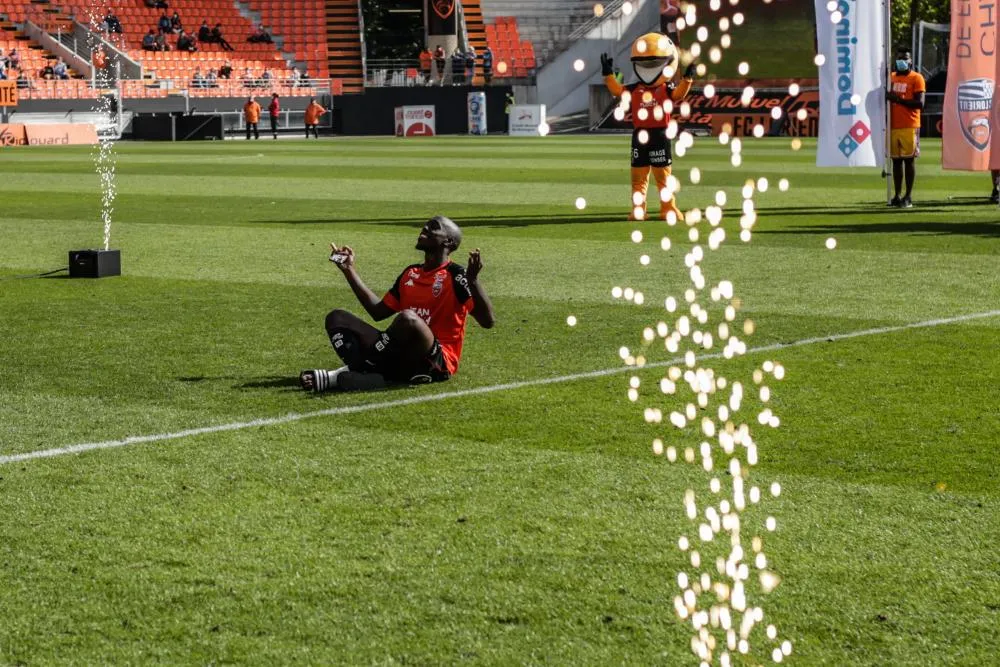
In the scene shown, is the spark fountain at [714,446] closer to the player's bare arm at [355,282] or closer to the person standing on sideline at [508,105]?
the player's bare arm at [355,282]

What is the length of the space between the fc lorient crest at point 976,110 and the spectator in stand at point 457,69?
44925mm

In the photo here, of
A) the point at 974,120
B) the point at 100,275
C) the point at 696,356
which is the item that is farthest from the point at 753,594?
the point at 974,120

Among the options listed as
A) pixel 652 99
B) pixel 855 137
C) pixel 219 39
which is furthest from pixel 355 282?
pixel 219 39

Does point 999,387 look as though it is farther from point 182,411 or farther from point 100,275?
point 100,275

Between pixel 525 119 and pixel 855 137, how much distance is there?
40442 mm

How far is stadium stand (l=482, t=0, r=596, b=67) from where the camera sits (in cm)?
7319

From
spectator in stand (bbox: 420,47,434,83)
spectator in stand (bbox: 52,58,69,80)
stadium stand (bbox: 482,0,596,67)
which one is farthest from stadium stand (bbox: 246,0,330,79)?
spectator in stand (bbox: 52,58,69,80)

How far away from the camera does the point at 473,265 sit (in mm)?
8875

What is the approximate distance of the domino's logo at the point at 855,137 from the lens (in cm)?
2188

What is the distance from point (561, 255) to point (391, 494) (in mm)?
10331

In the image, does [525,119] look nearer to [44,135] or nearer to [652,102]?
[44,135]

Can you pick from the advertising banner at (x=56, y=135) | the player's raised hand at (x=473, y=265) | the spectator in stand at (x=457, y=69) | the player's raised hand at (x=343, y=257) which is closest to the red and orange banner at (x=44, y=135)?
the advertising banner at (x=56, y=135)

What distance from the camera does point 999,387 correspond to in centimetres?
915

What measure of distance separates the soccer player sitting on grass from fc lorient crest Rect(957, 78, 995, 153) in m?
13.7
